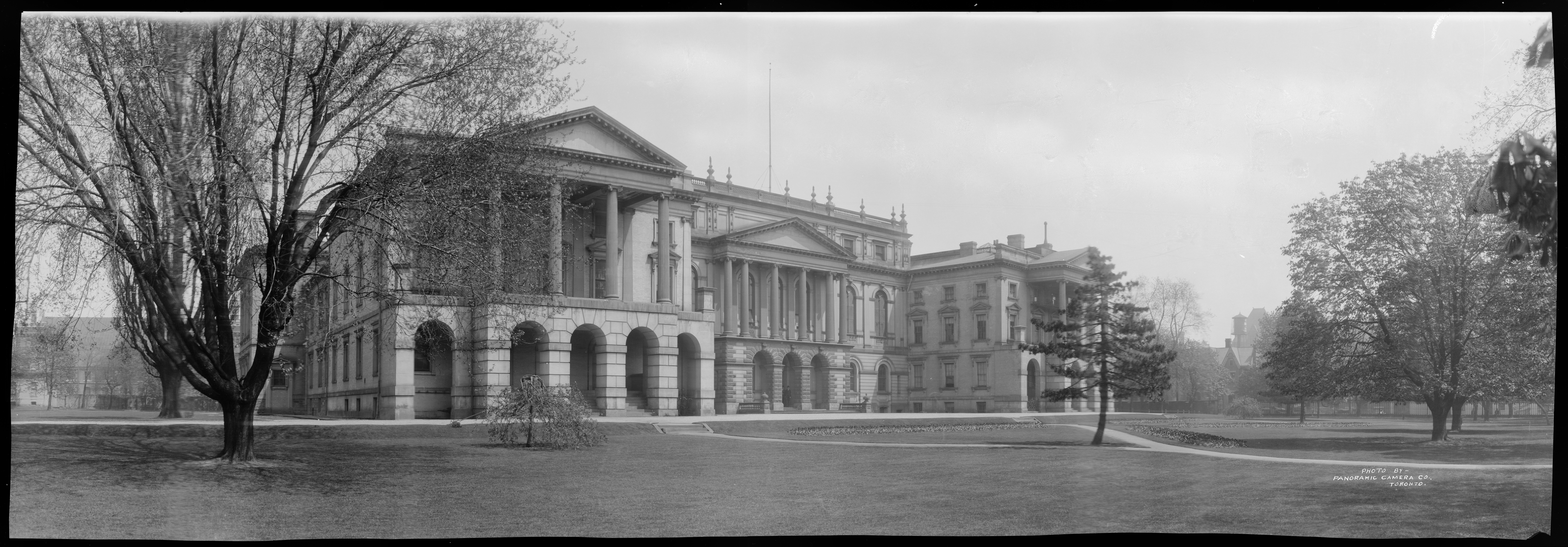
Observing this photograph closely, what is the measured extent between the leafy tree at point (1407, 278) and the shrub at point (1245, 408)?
4.73 feet

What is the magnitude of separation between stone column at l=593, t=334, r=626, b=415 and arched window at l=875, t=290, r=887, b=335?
6.57 metres

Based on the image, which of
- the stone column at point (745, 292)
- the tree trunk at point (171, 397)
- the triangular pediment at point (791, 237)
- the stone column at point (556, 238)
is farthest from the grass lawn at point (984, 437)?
the tree trunk at point (171, 397)

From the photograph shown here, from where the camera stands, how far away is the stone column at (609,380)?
18844 millimetres

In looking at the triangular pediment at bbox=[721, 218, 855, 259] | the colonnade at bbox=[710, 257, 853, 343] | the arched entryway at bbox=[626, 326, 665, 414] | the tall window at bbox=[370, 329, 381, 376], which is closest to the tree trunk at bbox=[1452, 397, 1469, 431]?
the triangular pediment at bbox=[721, 218, 855, 259]

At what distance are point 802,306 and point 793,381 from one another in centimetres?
196

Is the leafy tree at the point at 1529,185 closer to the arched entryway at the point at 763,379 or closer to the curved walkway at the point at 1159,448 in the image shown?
the curved walkway at the point at 1159,448

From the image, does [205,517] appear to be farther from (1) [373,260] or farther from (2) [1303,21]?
(2) [1303,21]

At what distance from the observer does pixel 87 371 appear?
15281 mm

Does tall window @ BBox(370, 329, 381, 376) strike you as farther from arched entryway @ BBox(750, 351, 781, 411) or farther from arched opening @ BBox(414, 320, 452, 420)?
arched entryway @ BBox(750, 351, 781, 411)

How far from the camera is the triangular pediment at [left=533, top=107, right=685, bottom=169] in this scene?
1641 cm

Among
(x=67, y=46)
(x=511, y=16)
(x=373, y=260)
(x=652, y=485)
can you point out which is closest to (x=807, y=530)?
(x=652, y=485)

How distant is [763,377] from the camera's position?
980 inches

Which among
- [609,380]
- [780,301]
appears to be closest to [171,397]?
[609,380]

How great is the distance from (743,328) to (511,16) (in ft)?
37.4
